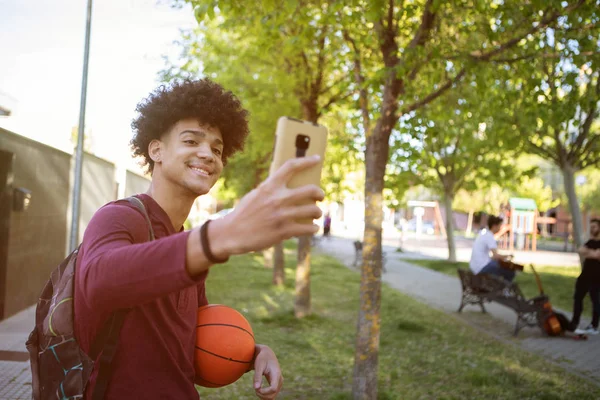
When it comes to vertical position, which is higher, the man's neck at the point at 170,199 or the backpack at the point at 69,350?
the man's neck at the point at 170,199

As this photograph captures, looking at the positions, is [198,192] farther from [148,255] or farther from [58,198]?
[58,198]

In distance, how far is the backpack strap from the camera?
64.3 inches

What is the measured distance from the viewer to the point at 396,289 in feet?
49.6

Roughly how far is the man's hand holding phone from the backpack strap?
0.61 m

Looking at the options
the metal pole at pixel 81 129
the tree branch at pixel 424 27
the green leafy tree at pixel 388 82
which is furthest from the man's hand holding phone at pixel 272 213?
the metal pole at pixel 81 129

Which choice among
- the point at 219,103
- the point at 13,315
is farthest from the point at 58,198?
the point at 219,103

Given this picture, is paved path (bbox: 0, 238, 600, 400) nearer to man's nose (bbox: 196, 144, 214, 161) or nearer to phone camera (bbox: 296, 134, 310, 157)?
man's nose (bbox: 196, 144, 214, 161)

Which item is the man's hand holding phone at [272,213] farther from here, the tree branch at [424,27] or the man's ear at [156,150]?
the tree branch at [424,27]

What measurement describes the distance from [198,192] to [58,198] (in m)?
10.3

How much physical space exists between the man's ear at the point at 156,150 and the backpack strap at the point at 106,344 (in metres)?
0.34

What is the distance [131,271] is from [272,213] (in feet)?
1.16

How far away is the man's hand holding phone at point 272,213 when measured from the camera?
→ 43.1 inches

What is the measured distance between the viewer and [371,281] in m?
5.88

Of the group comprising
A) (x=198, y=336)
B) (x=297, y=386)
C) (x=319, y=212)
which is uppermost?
(x=319, y=212)
